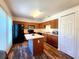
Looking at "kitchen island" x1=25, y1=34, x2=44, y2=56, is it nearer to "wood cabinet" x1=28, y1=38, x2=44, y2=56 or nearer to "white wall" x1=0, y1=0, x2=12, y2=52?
"wood cabinet" x1=28, y1=38, x2=44, y2=56

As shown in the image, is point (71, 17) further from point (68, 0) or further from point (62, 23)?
point (68, 0)

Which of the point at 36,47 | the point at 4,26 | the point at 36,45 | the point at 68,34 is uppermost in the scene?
the point at 4,26

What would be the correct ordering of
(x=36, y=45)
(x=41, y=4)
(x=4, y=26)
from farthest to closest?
(x=36, y=45), (x=4, y=26), (x=41, y=4)

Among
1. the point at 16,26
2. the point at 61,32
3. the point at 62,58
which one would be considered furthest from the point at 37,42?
the point at 16,26

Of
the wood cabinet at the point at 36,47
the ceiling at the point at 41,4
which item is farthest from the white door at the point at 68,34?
the wood cabinet at the point at 36,47

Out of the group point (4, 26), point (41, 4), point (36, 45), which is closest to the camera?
point (41, 4)

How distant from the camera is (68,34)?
3172mm

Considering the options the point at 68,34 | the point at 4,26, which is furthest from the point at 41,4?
the point at 68,34

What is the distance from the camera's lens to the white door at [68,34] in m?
2.86

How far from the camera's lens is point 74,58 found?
278cm

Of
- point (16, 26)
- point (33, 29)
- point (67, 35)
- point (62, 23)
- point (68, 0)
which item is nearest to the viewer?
point (68, 0)

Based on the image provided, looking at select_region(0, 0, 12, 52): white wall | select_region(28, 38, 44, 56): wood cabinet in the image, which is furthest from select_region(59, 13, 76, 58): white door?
select_region(0, 0, 12, 52): white wall

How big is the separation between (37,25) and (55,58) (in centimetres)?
502

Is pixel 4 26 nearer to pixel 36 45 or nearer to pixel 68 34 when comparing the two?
pixel 36 45
